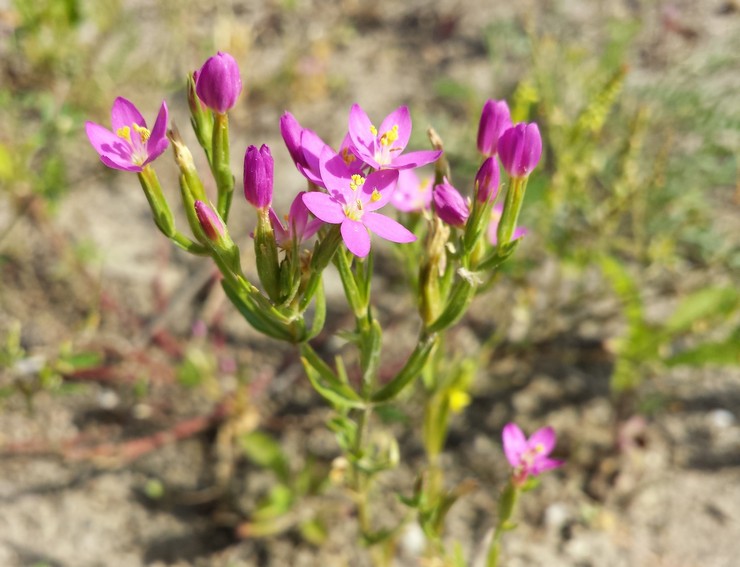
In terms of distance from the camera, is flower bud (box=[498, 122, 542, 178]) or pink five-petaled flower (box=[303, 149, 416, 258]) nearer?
pink five-petaled flower (box=[303, 149, 416, 258])

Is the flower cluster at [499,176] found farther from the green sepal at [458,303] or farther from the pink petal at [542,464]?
the pink petal at [542,464]

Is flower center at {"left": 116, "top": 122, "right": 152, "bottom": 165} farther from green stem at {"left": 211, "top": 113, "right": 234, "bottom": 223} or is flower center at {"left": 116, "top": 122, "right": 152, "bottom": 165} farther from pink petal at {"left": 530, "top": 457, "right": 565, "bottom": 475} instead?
pink petal at {"left": 530, "top": 457, "right": 565, "bottom": 475}

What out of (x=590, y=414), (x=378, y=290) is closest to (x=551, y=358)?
(x=590, y=414)

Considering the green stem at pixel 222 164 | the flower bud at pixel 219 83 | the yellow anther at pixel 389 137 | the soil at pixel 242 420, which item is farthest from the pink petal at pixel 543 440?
the flower bud at pixel 219 83

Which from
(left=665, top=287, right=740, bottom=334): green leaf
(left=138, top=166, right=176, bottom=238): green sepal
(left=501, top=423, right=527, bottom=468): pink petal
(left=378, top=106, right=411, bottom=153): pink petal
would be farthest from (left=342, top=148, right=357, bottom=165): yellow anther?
(left=665, top=287, right=740, bottom=334): green leaf

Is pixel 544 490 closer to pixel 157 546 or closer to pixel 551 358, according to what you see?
pixel 551 358

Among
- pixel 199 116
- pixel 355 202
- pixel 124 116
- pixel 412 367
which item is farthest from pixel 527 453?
pixel 124 116


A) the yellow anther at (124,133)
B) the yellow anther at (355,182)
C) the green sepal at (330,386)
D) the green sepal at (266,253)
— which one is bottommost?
the green sepal at (330,386)
